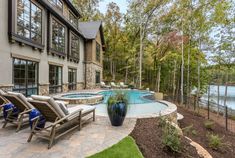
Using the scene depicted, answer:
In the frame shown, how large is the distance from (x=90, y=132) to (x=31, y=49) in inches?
275

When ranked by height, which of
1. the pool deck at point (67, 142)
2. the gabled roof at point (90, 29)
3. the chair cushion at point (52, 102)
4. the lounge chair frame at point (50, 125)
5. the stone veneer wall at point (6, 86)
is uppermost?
the gabled roof at point (90, 29)

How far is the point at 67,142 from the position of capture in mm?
4297

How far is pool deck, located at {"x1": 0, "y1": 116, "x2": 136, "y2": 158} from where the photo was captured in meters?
3.67

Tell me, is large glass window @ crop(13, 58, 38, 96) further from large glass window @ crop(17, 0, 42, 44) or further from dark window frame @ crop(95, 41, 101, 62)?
dark window frame @ crop(95, 41, 101, 62)

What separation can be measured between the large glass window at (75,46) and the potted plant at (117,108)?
11773 mm

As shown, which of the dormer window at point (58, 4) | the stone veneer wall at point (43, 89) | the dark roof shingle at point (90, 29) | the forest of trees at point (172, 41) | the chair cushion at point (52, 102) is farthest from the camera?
the dark roof shingle at point (90, 29)

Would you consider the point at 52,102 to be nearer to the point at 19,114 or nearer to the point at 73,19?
the point at 19,114

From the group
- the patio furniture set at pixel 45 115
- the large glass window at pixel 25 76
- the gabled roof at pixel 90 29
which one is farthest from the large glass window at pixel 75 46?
the patio furniture set at pixel 45 115

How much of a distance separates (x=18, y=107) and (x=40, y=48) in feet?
20.4

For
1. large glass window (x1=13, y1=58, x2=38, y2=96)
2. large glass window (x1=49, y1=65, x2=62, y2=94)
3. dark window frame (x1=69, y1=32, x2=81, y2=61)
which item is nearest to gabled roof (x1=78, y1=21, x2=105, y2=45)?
dark window frame (x1=69, y1=32, x2=81, y2=61)

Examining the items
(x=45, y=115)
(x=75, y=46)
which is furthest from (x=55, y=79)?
(x=45, y=115)

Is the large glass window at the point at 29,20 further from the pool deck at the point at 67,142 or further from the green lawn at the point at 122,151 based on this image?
the green lawn at the point at 122,151

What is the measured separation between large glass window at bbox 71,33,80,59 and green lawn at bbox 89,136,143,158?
13219mm

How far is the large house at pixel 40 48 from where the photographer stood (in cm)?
791
